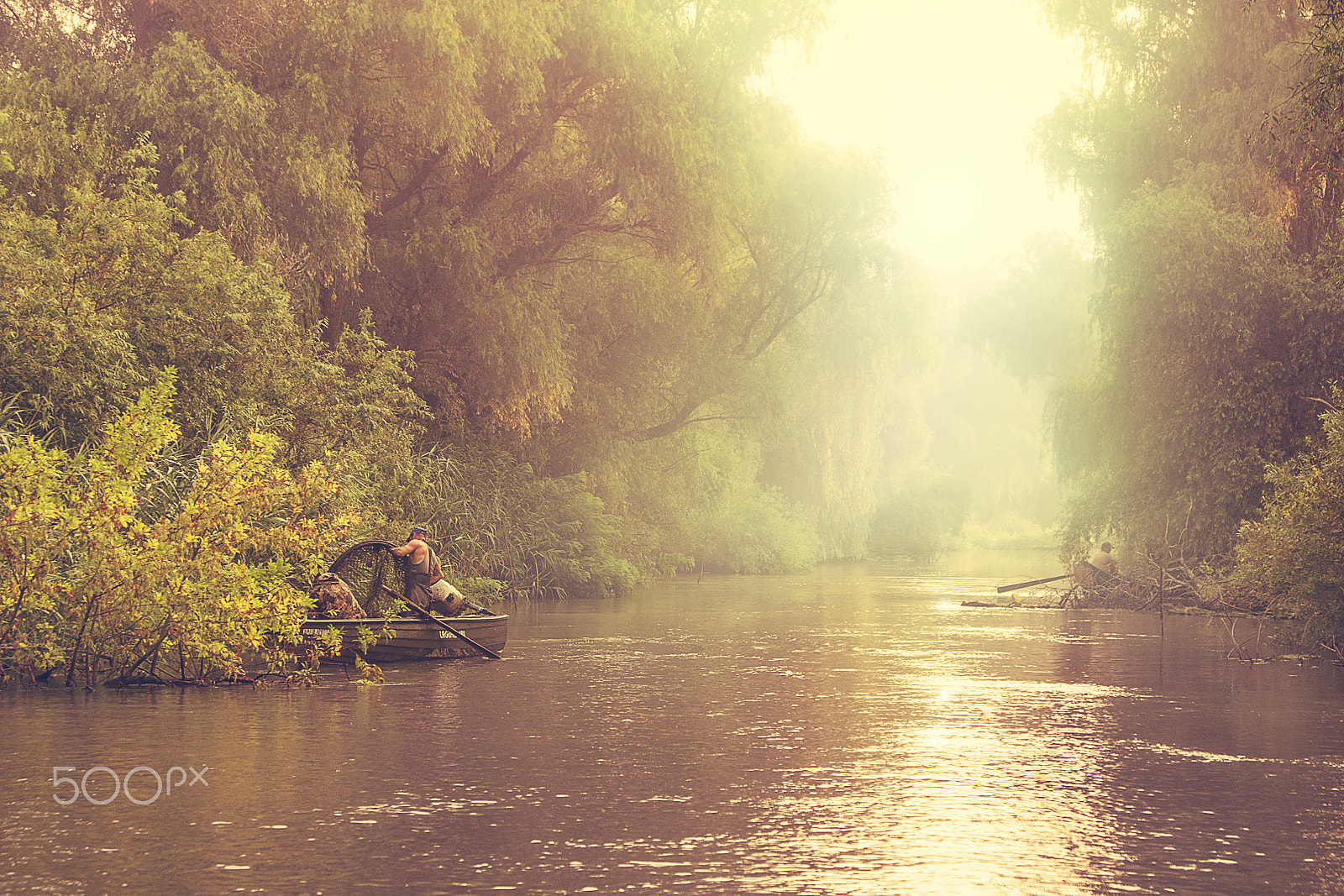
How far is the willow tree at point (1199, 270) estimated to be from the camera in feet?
92.0

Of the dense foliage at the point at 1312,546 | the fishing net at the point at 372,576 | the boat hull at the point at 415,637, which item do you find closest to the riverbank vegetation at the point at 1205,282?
the dense foliage at the point at 1312,546

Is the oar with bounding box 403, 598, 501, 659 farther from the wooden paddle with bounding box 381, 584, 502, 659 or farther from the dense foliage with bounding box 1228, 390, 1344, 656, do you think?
the dense foliage with bounding box 1228, 390, 1344, 656

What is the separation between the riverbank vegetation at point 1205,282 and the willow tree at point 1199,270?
36 mm

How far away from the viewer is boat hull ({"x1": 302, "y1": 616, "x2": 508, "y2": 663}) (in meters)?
17.8

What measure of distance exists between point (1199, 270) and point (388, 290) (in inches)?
648

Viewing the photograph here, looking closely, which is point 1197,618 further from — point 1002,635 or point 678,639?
point 678,639

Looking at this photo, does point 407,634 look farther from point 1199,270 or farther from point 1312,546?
point 1199,270

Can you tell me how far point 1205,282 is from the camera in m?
28.3

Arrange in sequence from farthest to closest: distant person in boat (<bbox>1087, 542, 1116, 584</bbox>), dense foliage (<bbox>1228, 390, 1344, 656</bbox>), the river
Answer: distant person in boat (<bbox>1087, 542, 1116, 584</bbox>) → dense foliage (<bbox>1228, 390, 1344, 656</bbox>) → the river

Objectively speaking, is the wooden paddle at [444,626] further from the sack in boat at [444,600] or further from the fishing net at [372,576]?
the fishing net at [372,576]

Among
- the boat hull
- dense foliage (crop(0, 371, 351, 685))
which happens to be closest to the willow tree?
the boat hull

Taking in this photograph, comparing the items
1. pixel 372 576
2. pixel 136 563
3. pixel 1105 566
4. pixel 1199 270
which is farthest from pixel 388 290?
pixel 1105 566

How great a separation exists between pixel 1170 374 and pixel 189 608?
22.1 metres

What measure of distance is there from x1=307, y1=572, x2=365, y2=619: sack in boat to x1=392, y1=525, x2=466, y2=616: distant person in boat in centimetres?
121
